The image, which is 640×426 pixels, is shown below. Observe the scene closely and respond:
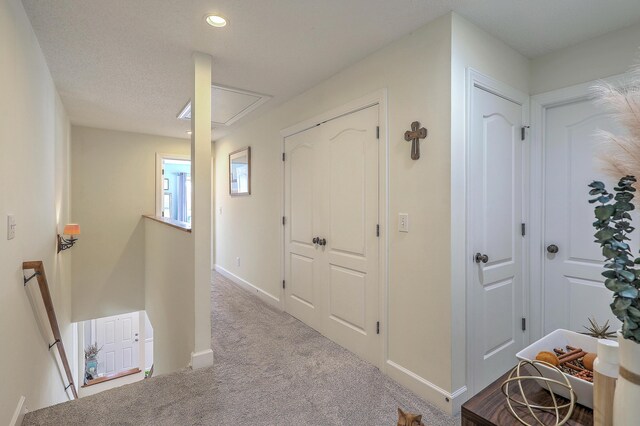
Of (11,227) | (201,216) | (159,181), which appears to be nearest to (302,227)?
(201,216)

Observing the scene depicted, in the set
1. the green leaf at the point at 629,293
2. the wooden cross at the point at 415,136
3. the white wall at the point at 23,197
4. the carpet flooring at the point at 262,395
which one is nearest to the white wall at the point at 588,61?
the wooden cross at the point at 415,136

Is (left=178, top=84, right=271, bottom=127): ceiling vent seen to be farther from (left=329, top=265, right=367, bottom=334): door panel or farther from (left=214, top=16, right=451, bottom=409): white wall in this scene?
(left=329, top=265, right=367, bottom=334): door panel

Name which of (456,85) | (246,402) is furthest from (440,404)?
(456,85)

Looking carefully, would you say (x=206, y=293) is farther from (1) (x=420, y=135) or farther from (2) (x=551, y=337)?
(2) (x=551, y=337)

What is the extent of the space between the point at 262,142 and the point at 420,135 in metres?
2.39

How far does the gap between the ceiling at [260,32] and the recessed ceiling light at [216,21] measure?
0.04 m

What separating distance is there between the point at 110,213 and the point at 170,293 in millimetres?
2581

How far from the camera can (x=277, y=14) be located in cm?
193

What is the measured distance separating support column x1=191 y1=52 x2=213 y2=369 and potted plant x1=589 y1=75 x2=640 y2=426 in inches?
86.7

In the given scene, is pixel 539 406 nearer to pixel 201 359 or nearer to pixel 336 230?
pixel 336 230

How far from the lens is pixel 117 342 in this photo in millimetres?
7375

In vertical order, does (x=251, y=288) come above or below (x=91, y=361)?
above

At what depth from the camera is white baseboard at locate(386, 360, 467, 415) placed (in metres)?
1.88

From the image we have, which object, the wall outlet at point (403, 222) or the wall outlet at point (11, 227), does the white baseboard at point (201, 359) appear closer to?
the wall outlet at point (11, 227)
